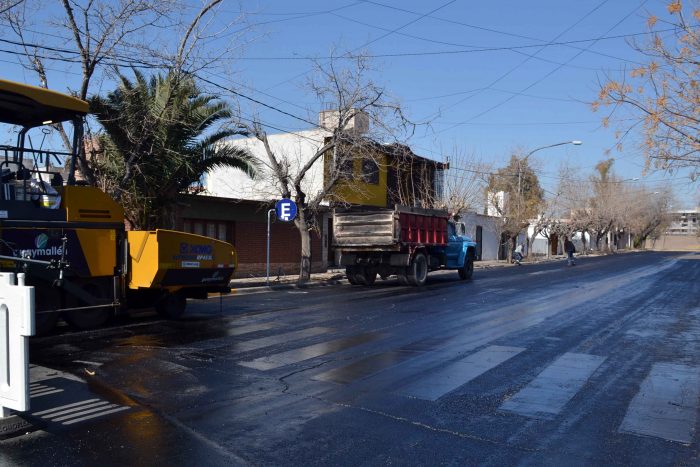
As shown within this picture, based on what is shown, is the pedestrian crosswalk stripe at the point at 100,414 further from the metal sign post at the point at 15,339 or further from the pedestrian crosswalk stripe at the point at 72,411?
the metal sign post at the point at 15,339

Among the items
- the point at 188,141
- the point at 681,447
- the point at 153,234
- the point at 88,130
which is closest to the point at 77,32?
the point at 88,130

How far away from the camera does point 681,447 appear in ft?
17.3

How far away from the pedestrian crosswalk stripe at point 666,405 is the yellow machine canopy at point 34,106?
8.85m

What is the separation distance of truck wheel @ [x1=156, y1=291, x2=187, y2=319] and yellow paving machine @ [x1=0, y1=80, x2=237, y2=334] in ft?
0.44

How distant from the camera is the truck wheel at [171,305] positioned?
483 inches

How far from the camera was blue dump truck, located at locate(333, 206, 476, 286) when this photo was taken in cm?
2131

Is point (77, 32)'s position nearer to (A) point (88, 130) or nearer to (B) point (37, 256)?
(A) point (88, 130)

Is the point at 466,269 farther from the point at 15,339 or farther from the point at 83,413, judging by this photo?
the point at 15,339

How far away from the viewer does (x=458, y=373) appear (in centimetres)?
785

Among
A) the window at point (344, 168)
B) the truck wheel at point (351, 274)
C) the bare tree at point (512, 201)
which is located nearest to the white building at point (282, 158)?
the window at point (344, 168)

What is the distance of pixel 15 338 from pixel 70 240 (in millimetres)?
5350

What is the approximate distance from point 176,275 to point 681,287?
19005mm

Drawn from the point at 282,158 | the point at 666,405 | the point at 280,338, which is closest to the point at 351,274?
the point at 282,158

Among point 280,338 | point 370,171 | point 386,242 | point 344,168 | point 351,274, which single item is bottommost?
point 280,338
